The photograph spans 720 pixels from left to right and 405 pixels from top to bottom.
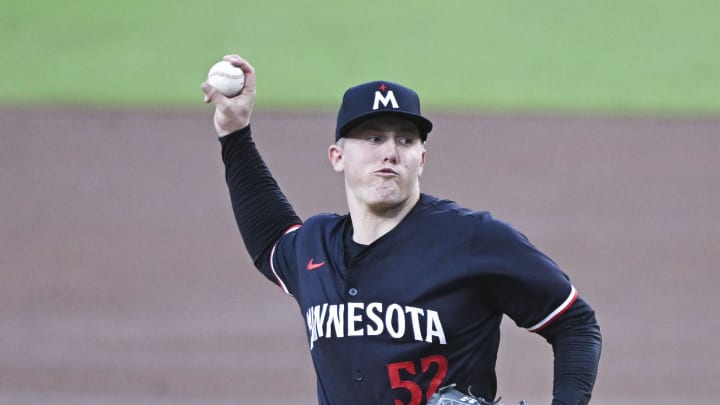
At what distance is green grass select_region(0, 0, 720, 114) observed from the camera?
11.6m

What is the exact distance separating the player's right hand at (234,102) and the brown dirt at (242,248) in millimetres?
3654

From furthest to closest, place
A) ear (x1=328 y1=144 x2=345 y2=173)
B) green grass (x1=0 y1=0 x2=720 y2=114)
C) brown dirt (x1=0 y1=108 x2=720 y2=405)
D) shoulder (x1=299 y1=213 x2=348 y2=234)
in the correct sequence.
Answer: green grass (x1=0 y1=0 x2=720 y2=114) < brown dirt (x1=0 y1=108 x2=720 y2=405) < shoulder (x1=299 y1=213 x2=348 y2=234) < ear (x1=328 y1=144 x2=345 y2=173)

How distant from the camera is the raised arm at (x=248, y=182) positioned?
Result: 3096 millimetres

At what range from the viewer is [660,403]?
660 cm

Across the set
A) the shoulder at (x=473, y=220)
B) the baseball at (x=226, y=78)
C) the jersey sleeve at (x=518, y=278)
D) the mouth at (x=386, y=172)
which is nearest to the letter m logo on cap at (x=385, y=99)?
the mouth at (x=386, y=172)

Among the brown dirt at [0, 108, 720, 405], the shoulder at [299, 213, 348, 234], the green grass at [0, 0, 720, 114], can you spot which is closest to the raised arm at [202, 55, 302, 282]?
the shoulder at [299, 213, 348, 234]

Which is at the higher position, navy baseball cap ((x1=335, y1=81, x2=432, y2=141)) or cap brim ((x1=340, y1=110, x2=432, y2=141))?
navy baseball cap ((x1=335, y1=81, x2=432, y2=141))

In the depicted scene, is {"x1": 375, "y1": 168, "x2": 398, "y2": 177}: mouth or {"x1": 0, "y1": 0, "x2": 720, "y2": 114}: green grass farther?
{"x1": 0, "y1": 0, "x2": 720, "y2": 114}: green grass

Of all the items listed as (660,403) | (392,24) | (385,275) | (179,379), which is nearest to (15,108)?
(392,24)

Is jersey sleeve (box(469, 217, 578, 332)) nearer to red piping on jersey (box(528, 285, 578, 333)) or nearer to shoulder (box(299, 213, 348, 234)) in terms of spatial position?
red piping on jersey (box(528, 285, 578, 333))

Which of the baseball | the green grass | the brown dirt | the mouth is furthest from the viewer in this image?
the green grass

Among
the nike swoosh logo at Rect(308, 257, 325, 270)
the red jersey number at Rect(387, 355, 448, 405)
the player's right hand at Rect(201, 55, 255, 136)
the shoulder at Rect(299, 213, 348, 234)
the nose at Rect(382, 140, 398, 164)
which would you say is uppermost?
the player's right hand at Rect(201, 55, 255, 136)

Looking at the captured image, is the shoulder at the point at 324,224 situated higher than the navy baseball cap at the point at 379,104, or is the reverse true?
the navy baseball cap at the point at 379,104

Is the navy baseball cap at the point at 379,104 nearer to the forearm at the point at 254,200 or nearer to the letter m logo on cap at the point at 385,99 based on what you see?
the letter m logo on cap at the point at 385,99
